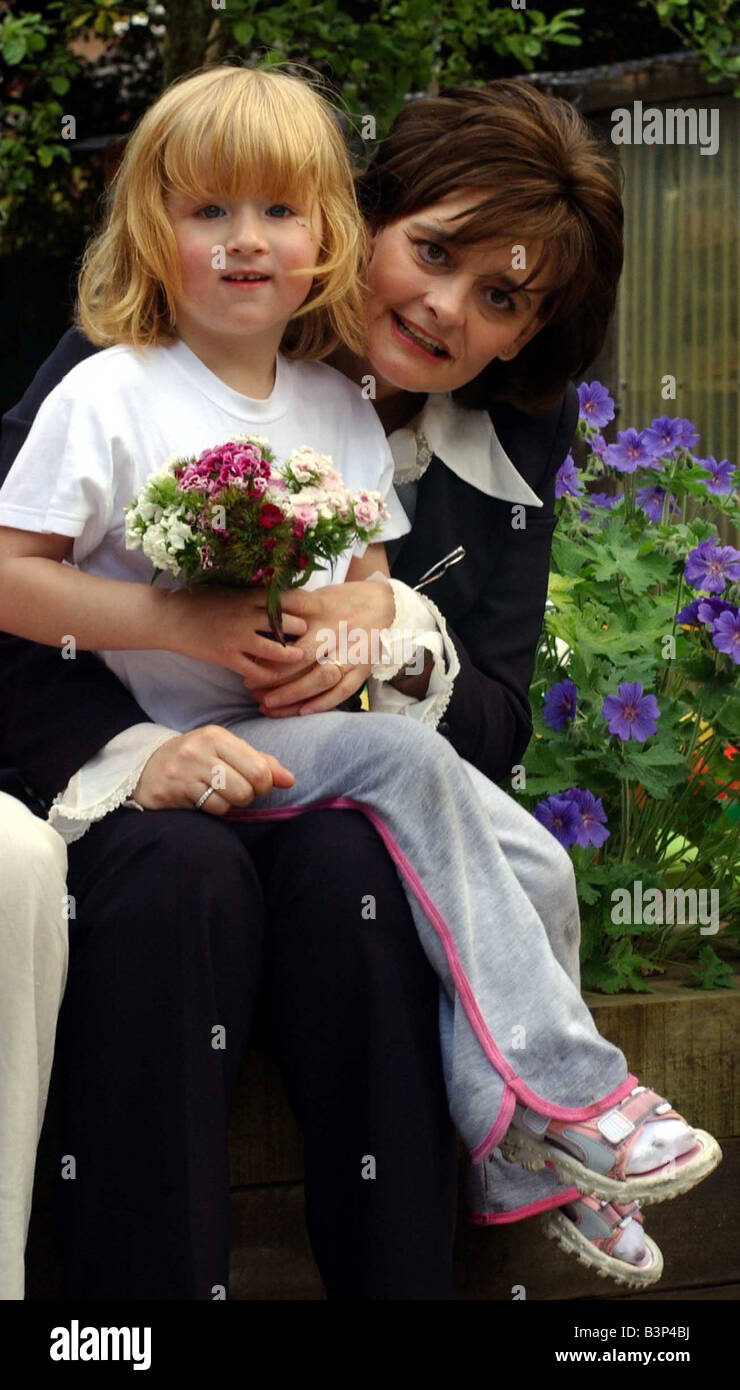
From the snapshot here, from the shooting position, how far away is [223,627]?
200 centimetres

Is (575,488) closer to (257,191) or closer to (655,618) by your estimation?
(655,618)

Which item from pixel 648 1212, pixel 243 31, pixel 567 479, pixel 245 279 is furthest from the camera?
pixel 243 31

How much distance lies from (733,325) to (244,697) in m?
4.78

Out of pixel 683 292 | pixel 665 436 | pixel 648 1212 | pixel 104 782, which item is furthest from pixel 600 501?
pixel 683 292

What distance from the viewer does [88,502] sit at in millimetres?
2033

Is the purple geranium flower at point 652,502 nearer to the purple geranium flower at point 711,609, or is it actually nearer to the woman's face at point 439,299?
the purple geranium flower at point 711,609

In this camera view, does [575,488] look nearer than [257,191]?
No

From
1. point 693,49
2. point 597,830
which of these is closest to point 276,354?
point 597,830

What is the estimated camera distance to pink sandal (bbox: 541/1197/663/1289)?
201cm

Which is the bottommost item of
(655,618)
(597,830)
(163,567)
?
(597,830)

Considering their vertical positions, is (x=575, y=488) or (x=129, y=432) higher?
(x=129, y=432)

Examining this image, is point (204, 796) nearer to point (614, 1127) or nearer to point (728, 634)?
point (614, 1127)

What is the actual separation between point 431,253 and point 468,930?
94 cm

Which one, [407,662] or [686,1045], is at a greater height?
[407,662]
